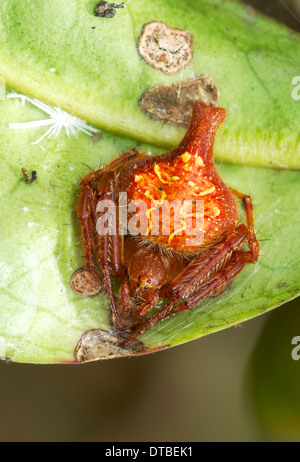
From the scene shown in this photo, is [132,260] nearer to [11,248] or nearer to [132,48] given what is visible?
[11,248]

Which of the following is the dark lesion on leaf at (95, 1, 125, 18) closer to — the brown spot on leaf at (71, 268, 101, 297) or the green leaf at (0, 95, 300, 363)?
the green leaf at (0, 95, 300, 363)

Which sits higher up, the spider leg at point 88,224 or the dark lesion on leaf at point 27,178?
the dark lesion on leaf at point 27,178

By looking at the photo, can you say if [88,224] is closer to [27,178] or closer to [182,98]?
[27,178]

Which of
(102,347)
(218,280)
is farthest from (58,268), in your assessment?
(218,280)

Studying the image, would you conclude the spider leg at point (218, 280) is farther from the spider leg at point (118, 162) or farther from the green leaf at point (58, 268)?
the spider leg at point (118, 162)

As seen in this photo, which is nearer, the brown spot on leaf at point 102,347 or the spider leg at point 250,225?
the brown spot on leaf at point 102,347

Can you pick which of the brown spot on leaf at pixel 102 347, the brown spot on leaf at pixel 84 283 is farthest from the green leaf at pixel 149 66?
the brown spot on leaf at pixel 102 347
